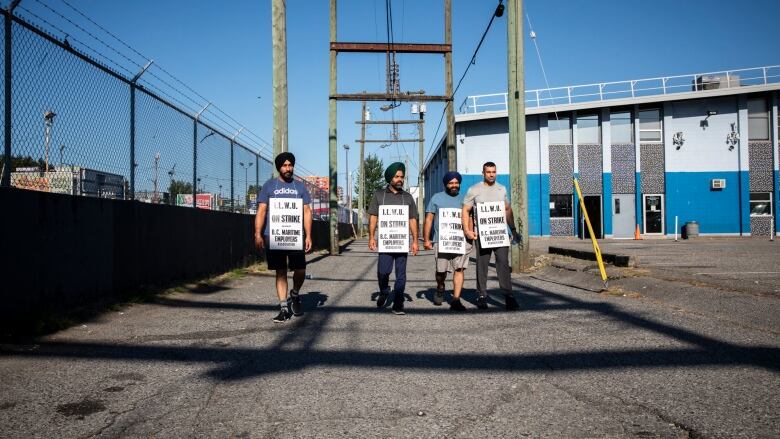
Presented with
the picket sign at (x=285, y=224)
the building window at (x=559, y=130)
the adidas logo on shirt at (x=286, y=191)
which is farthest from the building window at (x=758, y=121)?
the picket sign at (x=285, y=224)

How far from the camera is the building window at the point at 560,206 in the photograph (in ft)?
102

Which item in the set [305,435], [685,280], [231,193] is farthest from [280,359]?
[231,193]

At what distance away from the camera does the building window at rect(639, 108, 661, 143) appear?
101 feet

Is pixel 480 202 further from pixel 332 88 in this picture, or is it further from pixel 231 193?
pixel 332 88

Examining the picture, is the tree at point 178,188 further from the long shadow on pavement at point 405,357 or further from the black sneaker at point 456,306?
the black sneaker at point 456,306

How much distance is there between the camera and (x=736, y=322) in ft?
19.3

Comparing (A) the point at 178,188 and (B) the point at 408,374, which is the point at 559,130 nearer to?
(A) the point at 178,188

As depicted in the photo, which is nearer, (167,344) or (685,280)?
(167,344)

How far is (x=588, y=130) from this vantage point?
103 feet

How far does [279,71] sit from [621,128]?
74.8 ft

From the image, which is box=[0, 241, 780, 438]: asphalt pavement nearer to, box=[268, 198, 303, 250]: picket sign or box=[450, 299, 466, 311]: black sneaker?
box=[450, 299, 466, 311]: black sneaker

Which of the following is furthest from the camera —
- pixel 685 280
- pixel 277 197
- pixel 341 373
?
pixel 685 280

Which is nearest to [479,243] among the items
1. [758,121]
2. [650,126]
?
[650,126]

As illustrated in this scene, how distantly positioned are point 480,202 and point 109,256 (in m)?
4.49
